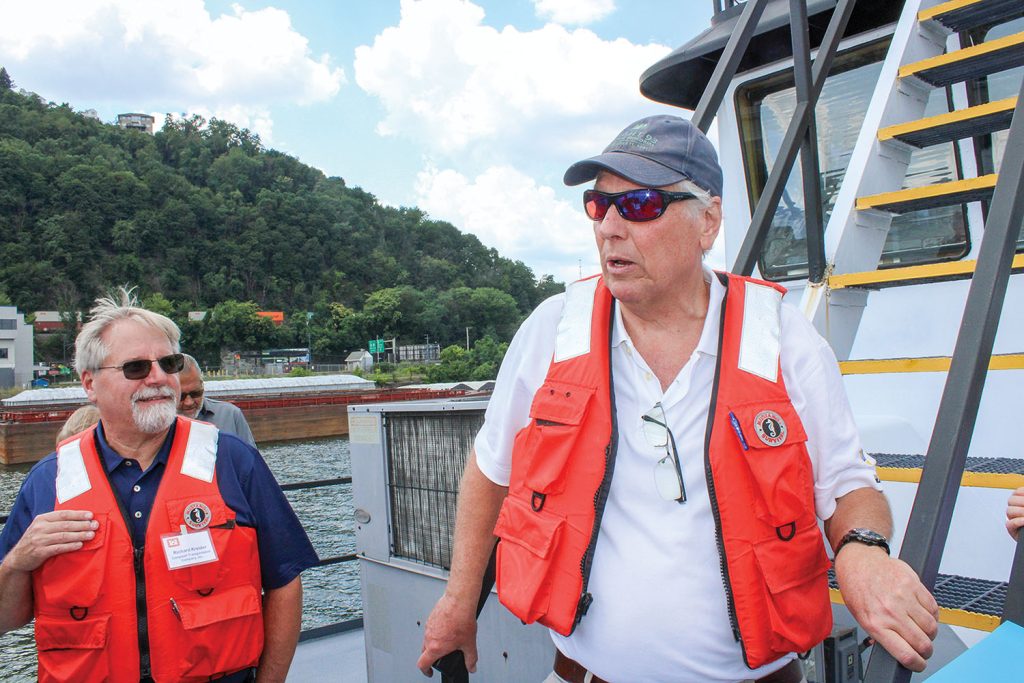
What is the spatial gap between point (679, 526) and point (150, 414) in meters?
1.66

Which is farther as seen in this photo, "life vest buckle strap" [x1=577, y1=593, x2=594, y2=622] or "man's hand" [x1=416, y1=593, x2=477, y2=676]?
"man's hand" [x1=416, y1=593, x2=477, y2=676]

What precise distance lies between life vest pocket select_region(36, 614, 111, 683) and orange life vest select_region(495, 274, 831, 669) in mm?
1227

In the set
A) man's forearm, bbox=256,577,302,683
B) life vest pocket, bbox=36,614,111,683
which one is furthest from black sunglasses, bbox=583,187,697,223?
life vest pocket, bbox=36,614,111,683

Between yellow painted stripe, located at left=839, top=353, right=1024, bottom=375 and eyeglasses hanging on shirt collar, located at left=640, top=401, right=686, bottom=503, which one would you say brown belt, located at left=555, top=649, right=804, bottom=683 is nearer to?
eyeglasses hanging on shirt collar, located at left=640, top=401, right=686, bottom=503

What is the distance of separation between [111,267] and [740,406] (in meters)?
110

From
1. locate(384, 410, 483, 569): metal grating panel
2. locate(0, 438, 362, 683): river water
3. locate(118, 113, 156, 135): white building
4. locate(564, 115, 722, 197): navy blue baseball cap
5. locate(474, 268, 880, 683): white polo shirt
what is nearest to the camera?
locate(474, 268, 880, 683): white polo shirt

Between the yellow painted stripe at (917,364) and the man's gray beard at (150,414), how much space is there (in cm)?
219

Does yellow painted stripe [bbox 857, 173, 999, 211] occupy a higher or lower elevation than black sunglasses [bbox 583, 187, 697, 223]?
higher

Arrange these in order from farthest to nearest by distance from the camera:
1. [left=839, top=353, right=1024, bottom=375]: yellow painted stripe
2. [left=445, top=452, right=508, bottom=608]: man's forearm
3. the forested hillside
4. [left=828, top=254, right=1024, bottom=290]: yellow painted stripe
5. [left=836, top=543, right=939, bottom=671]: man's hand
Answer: the forested hillside → [left=828, top=254, right=1024, bottom=290]: yellow painted stripe → [left=839, top=353, right=1024, bottom=375]: yellow painted stripe → [left=445, top=452, right=508, bottom=608]: man's forearm → [left=836, top=543, right=939, bottom=671]: man's hand

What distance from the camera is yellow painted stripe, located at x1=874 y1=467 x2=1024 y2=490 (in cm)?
203

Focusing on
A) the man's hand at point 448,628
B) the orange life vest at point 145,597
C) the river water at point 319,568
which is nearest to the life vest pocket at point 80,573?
the orange life vest at point 145,597

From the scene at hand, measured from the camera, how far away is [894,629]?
1264 millimetres

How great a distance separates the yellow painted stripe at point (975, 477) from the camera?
6.66 ft

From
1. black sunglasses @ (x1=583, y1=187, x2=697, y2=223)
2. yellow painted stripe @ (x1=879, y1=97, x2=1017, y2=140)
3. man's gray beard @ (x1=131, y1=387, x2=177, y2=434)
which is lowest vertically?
man's gray beard @ (x1=131, y1=387, x2=177, y2=434)
